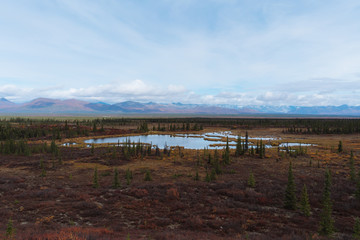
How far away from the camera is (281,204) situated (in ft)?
59.1

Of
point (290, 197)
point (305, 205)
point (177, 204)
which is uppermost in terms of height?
point (290, 197)

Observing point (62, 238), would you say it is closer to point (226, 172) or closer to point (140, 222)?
point (140, 222)

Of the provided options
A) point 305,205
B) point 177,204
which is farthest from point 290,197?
point 177,204

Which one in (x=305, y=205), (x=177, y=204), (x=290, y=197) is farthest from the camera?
(x=177, y=204)

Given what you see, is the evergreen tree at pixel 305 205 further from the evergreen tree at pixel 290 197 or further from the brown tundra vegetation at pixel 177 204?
the evergreen tree at pixel 290 197

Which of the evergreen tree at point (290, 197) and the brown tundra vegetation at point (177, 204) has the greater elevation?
the evergreen tree at point (290, 197)

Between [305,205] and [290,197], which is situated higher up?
[290,197]

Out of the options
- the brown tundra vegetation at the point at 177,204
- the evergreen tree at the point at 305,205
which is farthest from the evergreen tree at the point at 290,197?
the evergreen tree at the point at 305,205

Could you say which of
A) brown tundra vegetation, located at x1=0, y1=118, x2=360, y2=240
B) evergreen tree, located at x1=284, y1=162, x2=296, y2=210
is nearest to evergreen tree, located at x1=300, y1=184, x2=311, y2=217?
brown tundra vegetation, located at x1=0, y1=118, x2=360, y2=240

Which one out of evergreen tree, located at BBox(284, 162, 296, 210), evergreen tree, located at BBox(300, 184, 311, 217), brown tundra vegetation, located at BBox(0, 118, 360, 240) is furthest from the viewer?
evergreen tree, located at BBox(284, 162, 296, 210)

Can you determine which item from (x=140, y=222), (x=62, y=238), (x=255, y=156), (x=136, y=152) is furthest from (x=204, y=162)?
(x=62, y=238)

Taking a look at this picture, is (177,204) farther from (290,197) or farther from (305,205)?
(305,205)

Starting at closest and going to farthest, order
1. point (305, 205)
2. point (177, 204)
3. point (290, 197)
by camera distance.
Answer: point (305, 205), point (290, 197), point (177, 204)

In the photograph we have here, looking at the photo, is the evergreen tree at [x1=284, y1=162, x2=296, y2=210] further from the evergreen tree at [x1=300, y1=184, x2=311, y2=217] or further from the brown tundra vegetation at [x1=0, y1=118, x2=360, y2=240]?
the evergreen tree at [x1=300, y1=184, x2=311, y2=217]
